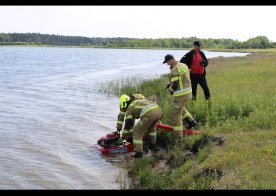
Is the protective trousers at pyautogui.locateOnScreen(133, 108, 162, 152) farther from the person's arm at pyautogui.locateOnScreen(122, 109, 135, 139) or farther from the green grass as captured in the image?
the green grass

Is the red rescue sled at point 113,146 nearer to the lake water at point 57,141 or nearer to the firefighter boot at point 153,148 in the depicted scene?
the lake water at point 57,141

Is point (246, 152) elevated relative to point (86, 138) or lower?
elevated

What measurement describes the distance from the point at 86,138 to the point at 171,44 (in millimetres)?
134362

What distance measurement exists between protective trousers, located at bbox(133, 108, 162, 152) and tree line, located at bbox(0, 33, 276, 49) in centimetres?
11105

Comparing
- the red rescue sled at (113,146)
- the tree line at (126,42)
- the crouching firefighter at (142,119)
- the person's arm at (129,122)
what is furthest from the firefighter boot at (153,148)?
the tree line at (126,42)

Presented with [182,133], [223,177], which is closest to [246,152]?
[223,177]

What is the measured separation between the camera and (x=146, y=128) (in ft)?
28.4

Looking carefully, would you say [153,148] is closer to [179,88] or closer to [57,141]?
[179,88]

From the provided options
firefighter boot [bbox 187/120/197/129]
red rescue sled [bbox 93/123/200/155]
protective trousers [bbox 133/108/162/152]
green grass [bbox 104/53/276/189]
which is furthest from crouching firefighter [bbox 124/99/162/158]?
firefighter boot [bbox 187/120/197/129]

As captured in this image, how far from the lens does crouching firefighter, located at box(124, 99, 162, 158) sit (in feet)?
27.9

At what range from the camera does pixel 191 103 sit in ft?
35.9

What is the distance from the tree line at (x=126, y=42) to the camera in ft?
402
